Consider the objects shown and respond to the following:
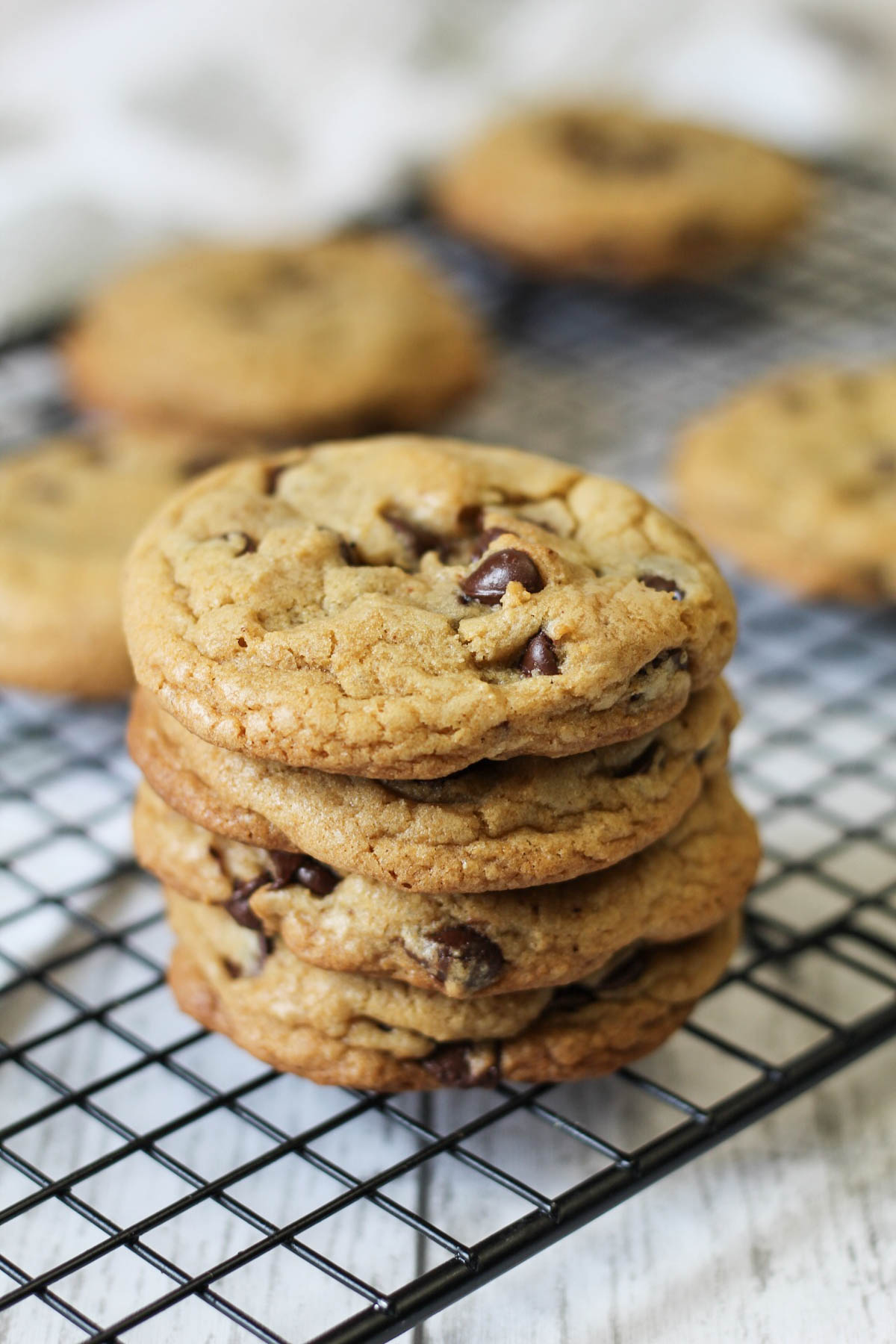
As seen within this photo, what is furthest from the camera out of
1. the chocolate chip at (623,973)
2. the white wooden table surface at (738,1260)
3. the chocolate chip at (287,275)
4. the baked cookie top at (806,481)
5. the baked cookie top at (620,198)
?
the baked cookie top at (620,198)

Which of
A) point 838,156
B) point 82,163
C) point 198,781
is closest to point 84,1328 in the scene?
point 198,781

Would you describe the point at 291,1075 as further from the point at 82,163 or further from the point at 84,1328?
the point at 82,163

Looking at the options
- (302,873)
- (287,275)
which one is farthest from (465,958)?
(287,275)

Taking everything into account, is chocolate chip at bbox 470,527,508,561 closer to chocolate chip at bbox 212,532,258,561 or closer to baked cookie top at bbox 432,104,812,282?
chocolate chip at bbox 212,532,258,561

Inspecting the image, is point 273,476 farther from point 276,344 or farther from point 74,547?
point 276,344

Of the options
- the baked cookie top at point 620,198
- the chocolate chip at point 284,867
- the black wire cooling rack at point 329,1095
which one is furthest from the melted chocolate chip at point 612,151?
the chocolate chip at point 284,867

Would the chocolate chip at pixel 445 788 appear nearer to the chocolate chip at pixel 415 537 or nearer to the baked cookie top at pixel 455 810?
the baked cookie top at pixel 455 810
